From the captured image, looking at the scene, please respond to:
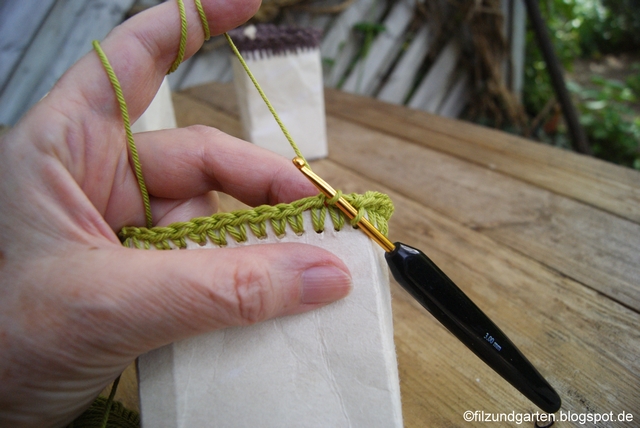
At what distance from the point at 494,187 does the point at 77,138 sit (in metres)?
0.85

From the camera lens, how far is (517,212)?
0.88m

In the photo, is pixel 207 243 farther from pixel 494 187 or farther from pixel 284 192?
pixel 494 187

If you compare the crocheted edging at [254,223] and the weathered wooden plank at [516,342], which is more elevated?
the crocheted edging at [254,223]

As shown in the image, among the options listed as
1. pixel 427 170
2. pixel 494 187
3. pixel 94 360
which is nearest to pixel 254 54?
pixel 427 170

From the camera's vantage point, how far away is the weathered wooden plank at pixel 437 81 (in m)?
1.93

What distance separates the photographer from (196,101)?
1569mm

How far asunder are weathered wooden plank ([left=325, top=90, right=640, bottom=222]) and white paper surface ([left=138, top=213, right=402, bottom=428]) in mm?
684

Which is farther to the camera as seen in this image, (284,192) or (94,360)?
(284,192)

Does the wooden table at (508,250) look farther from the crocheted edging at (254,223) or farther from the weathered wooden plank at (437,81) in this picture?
the weathered wooden plank at (437,81)

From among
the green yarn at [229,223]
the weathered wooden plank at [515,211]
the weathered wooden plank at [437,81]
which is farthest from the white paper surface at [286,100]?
the weathered wooden plank at [437,81]

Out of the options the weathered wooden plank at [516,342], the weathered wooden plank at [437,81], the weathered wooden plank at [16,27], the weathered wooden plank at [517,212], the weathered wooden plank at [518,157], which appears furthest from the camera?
the weathered wooden plank at [437,81]

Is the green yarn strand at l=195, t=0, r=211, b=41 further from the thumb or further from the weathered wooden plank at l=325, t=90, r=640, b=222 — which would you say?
the weathered wooden plank at l=325, t=90, r=640, b=222

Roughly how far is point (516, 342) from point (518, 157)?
0.64 metres

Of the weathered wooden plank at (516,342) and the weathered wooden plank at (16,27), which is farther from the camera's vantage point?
the weathered wooden plank at (16,27)
